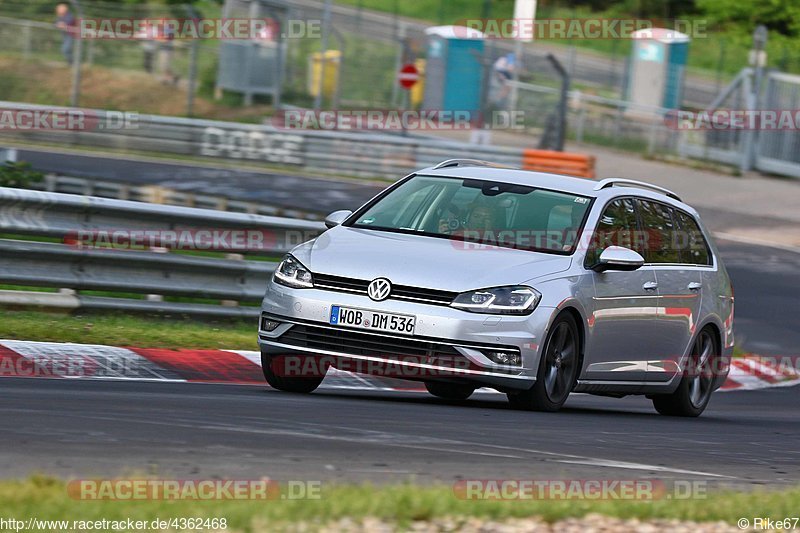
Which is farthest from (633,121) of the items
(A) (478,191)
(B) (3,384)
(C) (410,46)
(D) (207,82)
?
(B) (3,384)

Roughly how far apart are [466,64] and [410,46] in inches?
230

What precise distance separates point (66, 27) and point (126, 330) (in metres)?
22.3

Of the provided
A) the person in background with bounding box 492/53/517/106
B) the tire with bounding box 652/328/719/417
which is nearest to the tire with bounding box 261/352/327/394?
the tire with bounding box 652/328/719/417

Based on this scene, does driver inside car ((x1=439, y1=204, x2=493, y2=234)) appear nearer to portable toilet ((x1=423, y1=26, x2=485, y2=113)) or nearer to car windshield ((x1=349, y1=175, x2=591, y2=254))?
car windshield ((x1=349, y1=175, x2=591, y2=254))

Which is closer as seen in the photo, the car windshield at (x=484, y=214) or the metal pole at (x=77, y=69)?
the car windshield at (x=484, y=214)

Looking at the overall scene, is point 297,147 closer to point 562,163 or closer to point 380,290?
point 562,163

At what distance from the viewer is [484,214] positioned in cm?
989

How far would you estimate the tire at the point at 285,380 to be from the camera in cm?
952

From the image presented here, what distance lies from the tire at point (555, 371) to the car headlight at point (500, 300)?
0.88 ft

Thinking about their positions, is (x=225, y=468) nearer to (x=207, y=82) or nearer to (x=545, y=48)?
(x=207, y=82)

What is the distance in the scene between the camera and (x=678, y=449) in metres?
8.36
